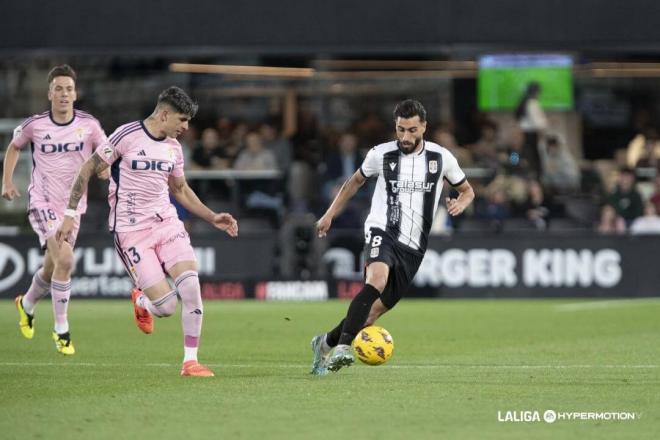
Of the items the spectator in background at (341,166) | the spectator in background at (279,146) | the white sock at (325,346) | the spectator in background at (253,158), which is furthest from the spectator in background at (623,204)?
the white sock at (325,346)

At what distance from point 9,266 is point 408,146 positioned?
12.0 meters

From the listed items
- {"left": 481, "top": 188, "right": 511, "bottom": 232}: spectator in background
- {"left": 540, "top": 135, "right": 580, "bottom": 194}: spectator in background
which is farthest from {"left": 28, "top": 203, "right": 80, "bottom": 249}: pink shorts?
{"left": 540, "top": 135, "right": 580, "bottom": 194}: spectator in background

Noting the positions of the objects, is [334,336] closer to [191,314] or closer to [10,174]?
[191,314]

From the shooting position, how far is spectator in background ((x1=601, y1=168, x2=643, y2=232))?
22062 mm

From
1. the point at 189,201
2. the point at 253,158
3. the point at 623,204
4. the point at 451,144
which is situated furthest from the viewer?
the point at 253,158

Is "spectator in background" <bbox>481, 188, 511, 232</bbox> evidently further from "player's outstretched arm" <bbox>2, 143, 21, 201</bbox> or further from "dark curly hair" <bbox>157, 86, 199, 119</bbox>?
"dark curly hair" <bbox>157, 86, 199, 119</bbox>

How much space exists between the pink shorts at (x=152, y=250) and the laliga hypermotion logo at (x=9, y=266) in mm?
10782

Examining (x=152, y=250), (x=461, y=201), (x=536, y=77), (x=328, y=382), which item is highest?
(x=536, y=77)

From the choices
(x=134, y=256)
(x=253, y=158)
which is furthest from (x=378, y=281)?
(x=253, y=158)

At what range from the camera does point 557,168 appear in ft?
78.2

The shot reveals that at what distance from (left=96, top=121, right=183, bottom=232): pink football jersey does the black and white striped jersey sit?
5.07 ft

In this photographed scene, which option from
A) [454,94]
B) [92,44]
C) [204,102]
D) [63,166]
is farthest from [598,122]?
[63,166]

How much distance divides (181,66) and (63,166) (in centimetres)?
1297

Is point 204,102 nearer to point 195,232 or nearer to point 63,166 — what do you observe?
point 195,232
